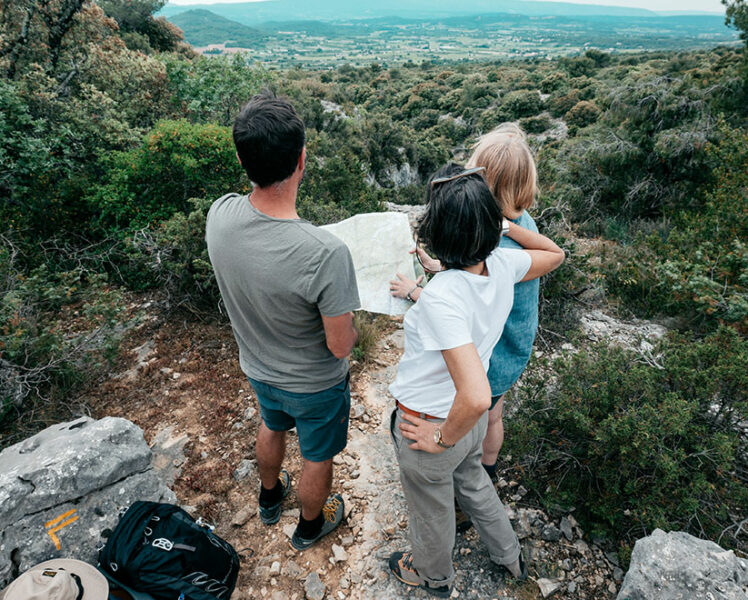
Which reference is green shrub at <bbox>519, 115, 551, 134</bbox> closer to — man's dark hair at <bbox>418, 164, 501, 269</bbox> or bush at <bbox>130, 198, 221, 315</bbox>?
bush at <bbox>130, 198, 221, 315</bbox>

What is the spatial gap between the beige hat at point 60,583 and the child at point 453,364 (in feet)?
4.35

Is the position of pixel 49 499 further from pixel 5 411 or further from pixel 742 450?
pixel 742 450

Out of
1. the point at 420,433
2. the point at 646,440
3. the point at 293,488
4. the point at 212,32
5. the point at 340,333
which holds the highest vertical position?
the point at 212,32

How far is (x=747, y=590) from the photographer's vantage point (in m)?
1.58

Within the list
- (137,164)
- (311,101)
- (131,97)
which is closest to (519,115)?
(311,101)

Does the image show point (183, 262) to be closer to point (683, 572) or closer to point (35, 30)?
point (683, 572)

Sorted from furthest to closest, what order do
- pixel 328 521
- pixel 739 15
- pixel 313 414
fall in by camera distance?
pixel 739 15
pixel 328 521
pixel 313 414

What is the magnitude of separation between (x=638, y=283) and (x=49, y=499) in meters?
5.21

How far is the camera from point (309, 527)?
2355mm

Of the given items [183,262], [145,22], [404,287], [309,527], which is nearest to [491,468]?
[309,527]

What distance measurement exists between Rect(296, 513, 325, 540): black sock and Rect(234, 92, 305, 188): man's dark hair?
1.84 m

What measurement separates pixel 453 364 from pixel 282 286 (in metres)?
0.73

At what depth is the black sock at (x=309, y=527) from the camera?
7.70 feet

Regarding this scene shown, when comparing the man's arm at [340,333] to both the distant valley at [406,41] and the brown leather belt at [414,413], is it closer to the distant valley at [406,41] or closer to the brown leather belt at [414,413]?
the brown leather belt at [414,413]
